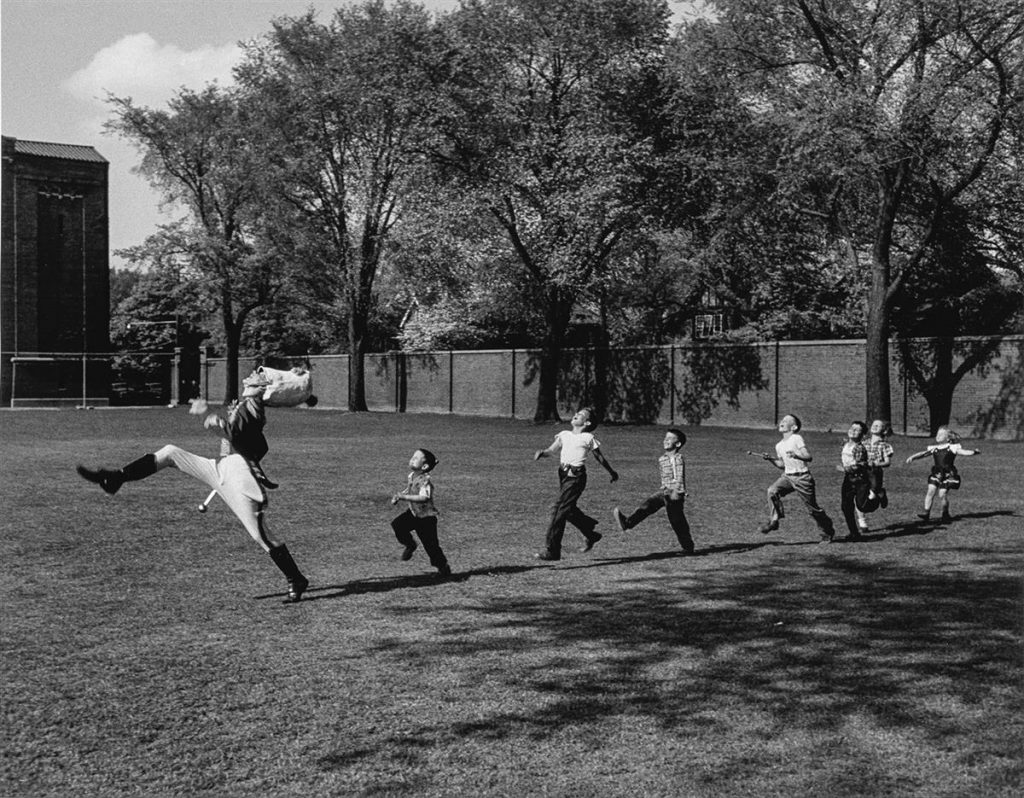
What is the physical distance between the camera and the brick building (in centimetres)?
5962

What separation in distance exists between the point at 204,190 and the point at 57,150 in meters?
8.69

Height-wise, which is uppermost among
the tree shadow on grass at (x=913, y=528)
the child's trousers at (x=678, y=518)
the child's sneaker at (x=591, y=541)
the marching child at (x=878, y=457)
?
the marching child at (x=878, y=457)

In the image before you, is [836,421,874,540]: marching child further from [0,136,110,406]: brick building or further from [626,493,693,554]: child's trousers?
[0,136,110,406]: brick building

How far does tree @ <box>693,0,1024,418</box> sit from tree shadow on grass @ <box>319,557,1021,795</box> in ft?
64.8

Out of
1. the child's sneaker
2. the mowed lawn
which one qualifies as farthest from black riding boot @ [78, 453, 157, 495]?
the child's sneaker

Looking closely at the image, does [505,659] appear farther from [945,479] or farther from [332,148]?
[332,148]

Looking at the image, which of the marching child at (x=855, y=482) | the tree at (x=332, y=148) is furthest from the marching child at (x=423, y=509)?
the tree at (x=332, y=148)

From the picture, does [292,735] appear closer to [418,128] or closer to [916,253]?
[916,253]

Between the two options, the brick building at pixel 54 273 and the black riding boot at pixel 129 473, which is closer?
the black riding boot at pixel 129 473

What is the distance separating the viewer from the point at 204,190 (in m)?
59.7

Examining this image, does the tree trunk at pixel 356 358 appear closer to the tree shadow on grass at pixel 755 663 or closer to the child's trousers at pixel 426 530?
the child's trousers at pixel 426 530

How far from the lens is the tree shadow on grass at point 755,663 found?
6090 mm

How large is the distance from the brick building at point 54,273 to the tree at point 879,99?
40712 mm

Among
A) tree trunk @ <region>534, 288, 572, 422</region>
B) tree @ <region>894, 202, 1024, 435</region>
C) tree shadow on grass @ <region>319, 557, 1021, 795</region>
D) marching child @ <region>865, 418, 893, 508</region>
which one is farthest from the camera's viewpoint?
tree trunk @ <region>534, 288, 572, 422</region>
